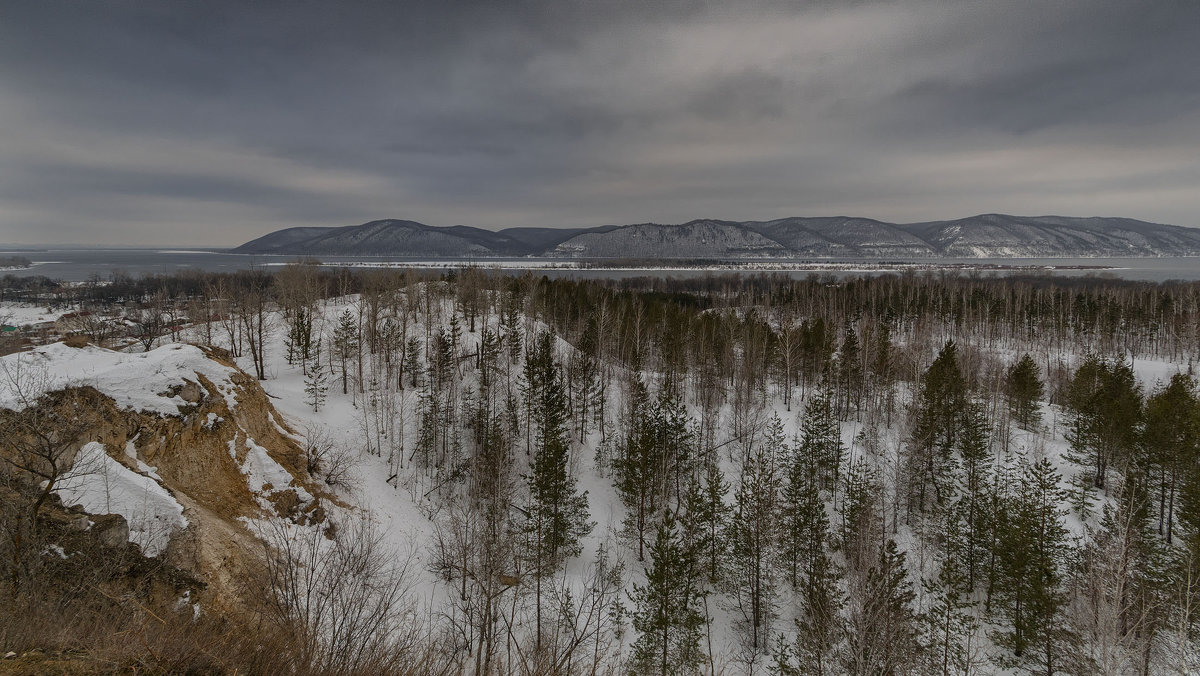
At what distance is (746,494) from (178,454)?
107ft

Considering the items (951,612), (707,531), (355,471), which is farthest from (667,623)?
(355,471)

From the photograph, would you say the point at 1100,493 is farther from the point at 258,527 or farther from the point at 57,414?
the point at 57,414

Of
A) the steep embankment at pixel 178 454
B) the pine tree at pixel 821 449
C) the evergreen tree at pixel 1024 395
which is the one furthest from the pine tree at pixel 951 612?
the steep embankment at pixel 178 454

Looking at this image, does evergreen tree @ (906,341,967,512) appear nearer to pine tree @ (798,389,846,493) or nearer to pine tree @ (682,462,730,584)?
pine tree @ (798,389,846,493)

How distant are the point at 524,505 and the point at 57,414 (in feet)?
92.5

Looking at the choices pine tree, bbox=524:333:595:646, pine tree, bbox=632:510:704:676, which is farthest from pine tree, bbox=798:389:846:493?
pine tree, bbox=524:333:595:646

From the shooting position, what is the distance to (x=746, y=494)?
30906mm

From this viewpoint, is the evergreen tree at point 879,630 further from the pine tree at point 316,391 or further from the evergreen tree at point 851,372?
the pine tree at point 316,391

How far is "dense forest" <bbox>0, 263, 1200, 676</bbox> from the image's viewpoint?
23000mm

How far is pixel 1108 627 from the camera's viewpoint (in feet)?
Result: 61.6

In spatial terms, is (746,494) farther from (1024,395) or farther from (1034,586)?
(1024,395)

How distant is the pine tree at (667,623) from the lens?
24.3m

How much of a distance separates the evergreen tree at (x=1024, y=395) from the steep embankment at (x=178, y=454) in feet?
210

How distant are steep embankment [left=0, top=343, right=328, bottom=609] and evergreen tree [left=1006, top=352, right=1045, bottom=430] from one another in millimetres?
63881
